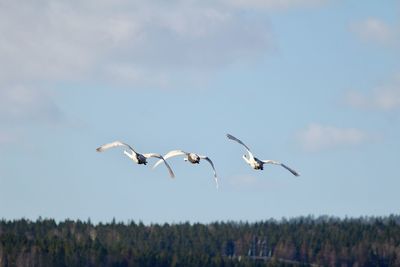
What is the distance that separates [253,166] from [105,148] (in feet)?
39.2

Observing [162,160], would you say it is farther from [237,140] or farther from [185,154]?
[237,140]

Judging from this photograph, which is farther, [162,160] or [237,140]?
[162,160]

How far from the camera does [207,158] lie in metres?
112

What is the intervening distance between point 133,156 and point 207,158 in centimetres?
594

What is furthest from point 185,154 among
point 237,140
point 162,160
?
point 237,140

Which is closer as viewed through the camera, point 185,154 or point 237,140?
point 237,140

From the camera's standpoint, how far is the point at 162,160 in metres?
114

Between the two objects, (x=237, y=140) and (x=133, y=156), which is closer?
(x=237, y=140)

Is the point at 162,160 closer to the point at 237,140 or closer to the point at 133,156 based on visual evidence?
the point at 133,156

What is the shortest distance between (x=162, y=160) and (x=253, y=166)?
6692 millimetres

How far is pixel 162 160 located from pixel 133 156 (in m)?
2.22

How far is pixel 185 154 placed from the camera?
11462cm

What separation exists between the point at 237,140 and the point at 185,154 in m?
9.19

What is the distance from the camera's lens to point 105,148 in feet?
359
